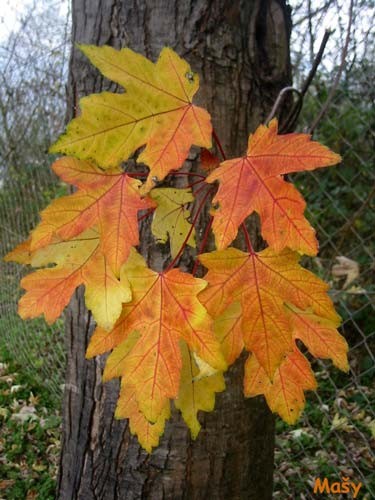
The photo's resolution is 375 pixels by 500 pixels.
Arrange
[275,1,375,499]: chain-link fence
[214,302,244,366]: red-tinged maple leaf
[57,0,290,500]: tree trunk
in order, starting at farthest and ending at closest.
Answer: [275,1,375,499]: chain-link fence < [57,0,290,500]: tree trunk < [214,302,244,366]: red-tinged maple leaf

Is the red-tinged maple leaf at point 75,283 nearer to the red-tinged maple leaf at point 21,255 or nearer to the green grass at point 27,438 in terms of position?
the red-tinged maple leaf at point 21,255

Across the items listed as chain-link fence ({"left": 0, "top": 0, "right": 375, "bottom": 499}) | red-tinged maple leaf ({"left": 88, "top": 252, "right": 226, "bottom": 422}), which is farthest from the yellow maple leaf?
chain-link fence ({"left": 0, "top": 0, "right": 375, "bottom": 499})

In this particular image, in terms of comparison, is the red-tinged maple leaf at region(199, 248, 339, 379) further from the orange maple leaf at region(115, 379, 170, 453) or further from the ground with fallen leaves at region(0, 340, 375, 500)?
the ground with fallen leaves at region(0, 340, 375, 500)

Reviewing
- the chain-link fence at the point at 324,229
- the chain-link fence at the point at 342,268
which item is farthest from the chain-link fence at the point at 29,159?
the chain-link fence at the point at 342,268

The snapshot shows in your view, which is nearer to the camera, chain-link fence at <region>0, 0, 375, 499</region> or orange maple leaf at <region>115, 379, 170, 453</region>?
orange maple leaf at <region>115, 379, 170, 453</region>

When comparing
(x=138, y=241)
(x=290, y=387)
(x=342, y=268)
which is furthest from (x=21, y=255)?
(x=342, y=268)

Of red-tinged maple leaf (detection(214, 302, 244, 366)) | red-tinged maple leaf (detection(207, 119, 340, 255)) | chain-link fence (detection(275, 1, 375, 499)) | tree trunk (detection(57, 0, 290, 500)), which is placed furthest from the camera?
chain-link fence (detection(275, 1, 375, 499))

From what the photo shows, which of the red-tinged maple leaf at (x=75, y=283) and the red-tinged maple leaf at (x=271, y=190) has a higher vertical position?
the red-tinged maple leaf at (x=271, y=190)

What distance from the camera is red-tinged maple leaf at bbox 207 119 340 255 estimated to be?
2.44 ft

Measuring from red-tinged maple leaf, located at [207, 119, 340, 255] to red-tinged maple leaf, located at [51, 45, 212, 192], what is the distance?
88 mm

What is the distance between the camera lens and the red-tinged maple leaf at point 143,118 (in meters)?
0.81

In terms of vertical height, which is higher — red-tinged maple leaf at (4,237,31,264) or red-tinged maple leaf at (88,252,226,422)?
red-tinged maple leaf at (4,237,31,264)

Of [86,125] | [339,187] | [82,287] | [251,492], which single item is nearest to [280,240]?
[86,125]

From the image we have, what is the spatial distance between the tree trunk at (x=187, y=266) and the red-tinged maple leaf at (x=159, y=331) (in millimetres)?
389
